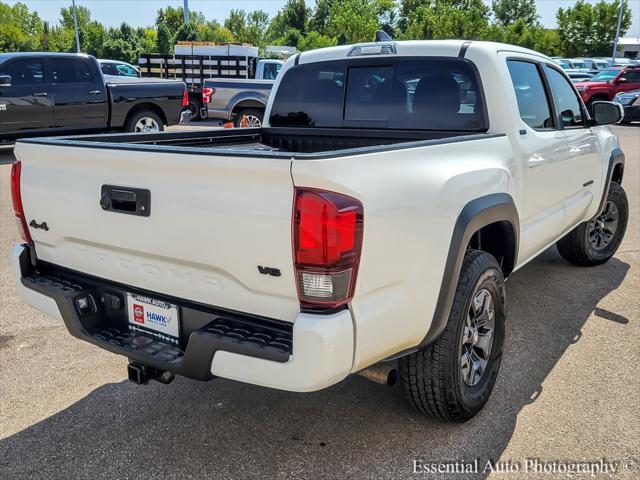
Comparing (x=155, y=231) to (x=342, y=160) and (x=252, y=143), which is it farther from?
(x=252, y=143)

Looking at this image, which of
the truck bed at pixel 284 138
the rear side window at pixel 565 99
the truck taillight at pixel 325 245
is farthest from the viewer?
the rear side window at pixel 565 99

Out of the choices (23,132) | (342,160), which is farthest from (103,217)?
(23,132)

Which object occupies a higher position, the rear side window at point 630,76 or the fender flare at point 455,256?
the rear side window at point 630,76

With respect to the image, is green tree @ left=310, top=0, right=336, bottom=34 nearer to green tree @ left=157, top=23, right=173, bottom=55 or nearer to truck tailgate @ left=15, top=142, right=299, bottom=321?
green tree @ left=157, top=23, right=173, bottom=55

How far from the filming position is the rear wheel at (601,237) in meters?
5.30

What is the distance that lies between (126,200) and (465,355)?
177cm

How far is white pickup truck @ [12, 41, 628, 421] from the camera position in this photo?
209cm

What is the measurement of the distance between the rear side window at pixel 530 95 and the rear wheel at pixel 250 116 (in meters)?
10.6

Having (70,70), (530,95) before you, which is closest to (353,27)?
(70,70)

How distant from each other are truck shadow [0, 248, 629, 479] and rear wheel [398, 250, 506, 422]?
0.16 m

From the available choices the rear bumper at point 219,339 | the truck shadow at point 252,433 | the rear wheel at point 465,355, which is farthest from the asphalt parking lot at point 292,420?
the rear bumper at point 219,339

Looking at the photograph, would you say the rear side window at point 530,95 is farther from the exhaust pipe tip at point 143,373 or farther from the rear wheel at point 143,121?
the rear wheel at point 143,121

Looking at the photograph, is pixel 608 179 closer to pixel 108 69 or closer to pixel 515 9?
pixel 108 69

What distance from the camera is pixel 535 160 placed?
3.59 metres
